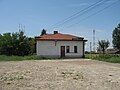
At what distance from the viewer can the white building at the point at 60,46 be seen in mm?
43438

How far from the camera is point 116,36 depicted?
349 ft

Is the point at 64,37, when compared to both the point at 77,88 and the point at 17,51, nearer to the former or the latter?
the point at 17,51

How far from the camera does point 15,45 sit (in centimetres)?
4662

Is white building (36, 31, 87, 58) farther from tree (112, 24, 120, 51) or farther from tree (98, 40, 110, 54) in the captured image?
tree (98, 40, 110, 54)

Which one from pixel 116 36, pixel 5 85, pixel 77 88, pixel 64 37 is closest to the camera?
pixel 77 88

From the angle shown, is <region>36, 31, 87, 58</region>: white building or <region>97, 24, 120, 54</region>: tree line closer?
<region>36, 31, 87, 58</region>: white building

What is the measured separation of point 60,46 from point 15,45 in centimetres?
785

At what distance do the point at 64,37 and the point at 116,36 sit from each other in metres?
63.6

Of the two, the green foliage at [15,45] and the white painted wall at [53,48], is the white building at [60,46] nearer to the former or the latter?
the white painted wall at [53,48]

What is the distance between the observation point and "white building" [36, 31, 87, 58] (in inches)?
1710

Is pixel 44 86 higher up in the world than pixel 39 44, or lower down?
lower down

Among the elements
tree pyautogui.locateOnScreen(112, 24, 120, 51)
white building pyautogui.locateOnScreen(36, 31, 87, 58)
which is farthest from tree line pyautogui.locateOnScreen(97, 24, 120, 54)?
white building pyautogui.locateOnScreen(36, 31, 87, 58)

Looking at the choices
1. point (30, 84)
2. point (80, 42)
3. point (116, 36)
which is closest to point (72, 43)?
point (80, 42)

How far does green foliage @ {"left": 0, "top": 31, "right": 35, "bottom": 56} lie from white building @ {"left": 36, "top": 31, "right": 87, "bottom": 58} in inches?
148
